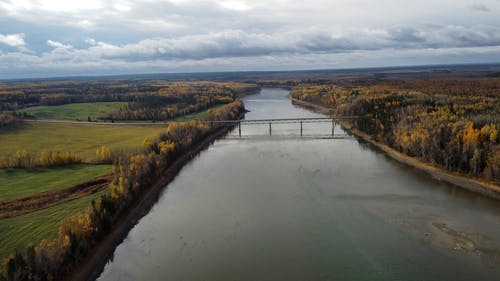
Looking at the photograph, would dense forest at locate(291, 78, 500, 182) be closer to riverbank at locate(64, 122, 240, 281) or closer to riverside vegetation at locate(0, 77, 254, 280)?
riverside vegetation at locate(0, 77, 254, 280)

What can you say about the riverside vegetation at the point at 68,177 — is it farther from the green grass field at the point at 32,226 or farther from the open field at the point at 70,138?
the open field at the point at 70,138

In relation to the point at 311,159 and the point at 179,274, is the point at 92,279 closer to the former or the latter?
the point at 179,274

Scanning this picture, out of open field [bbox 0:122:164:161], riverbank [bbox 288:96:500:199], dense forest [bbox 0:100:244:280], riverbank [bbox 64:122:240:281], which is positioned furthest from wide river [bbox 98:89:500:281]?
open field [bbox 0:122:164:161]

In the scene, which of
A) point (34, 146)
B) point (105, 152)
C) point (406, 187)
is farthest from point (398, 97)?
point (34, 146)

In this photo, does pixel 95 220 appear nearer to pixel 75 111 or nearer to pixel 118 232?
pixel 118 232

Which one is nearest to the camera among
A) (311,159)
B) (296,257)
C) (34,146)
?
(296,257)

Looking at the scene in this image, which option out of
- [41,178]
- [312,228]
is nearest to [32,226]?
[41,178]

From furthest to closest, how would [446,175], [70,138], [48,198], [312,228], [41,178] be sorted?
[70,138]
[446,175]
[41,178]
[48,198]
[312,228]
